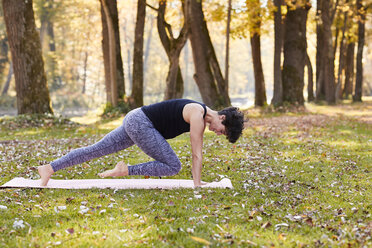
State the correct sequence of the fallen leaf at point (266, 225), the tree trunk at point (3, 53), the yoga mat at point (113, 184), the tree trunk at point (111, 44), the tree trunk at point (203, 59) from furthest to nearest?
the tree trunk at point (3, 53)
the tree trunk at point (203, 59)
the tree trunk at point (111, 44)
the yoga mat at point (113, 184)
the fallen leaf at point (266, 225)

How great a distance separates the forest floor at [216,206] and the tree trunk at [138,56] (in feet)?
35.2

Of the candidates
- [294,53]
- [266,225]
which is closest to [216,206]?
[266,225]

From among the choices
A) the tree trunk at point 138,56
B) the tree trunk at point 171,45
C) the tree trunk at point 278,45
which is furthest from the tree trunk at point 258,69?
the tree trunk at point 138,56

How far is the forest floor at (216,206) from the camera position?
430 centimetres

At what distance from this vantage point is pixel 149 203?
5.59 metres

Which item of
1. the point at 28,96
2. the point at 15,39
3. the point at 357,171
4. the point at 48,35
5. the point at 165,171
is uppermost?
the point at 48,35

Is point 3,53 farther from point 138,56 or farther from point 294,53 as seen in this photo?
point 294,53

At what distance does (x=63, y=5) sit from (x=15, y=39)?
24.7m

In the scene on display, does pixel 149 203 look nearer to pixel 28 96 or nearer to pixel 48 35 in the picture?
pixel 28 96

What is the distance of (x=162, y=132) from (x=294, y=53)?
697 inches

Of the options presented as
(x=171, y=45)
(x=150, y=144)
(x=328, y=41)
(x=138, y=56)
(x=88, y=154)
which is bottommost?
(x=88, y=154)

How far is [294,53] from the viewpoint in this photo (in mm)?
22266

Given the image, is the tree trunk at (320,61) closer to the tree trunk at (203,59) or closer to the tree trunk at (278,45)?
the tree trunk at (278,45)

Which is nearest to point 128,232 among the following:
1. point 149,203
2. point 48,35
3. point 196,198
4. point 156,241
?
point 156,241
